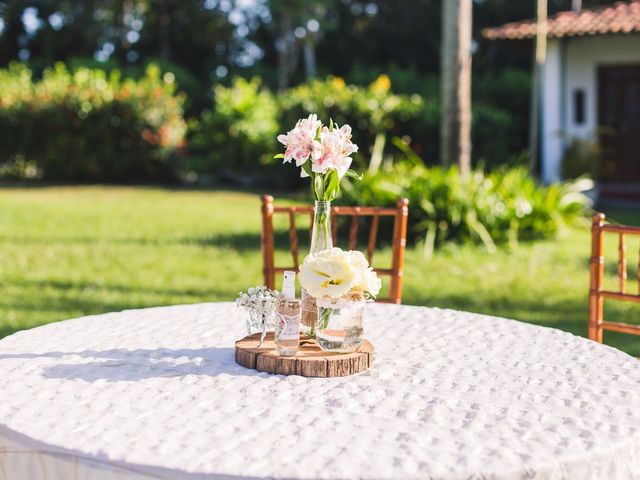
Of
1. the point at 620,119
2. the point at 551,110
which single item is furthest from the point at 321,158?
the point at 620,119

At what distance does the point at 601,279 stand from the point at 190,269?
5.07 metres

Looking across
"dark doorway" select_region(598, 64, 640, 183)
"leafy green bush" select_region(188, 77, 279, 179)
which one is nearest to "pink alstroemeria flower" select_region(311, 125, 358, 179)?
"dark doorway" select_region(598, 64, 640, 183)

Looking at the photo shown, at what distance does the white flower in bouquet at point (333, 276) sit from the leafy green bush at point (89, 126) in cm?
1448

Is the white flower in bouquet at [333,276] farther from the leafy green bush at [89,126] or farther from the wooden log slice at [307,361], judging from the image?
the leafy green bush at [89,126]

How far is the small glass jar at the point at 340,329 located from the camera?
7.82ft

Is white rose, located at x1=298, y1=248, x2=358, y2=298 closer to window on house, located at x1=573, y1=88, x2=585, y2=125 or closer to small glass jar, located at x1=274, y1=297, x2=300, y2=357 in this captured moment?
small glass jar, located at x1=274, y1=297, x2=300, y2=357

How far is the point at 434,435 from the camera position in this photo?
6.16ft

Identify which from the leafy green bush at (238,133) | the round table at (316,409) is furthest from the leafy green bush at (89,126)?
the round table at (316,409)

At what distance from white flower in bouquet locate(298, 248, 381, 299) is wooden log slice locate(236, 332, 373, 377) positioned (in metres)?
0.17

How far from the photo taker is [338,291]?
2.29 metres

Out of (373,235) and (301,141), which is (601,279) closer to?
(373,235)

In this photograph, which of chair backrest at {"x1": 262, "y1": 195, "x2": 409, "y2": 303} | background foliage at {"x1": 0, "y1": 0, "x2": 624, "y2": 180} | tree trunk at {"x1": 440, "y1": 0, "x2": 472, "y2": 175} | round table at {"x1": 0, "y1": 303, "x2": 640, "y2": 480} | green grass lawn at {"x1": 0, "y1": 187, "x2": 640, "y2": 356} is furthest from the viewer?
background foliage at {"x1": 0, "y1": 0, "x2": 624, "y2": 180}

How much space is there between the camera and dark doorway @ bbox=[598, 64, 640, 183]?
1487cm

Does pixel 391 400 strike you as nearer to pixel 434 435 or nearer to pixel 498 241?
pixel 434 435
